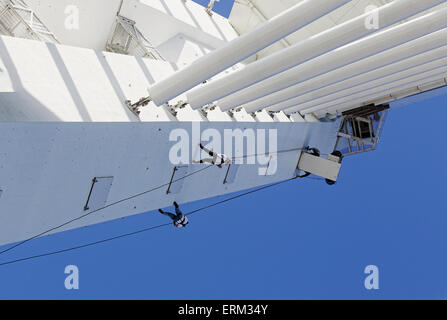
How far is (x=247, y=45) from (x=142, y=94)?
2609mm

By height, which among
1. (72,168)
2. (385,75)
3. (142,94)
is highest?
(385,75)

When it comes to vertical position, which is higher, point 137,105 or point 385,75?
point 385,75

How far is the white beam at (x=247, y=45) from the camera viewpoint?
5824mm

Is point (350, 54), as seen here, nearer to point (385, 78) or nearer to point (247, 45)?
A: point (247, 45)

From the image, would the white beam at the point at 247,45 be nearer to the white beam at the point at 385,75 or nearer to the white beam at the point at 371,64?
the white beam at the point at 371,64

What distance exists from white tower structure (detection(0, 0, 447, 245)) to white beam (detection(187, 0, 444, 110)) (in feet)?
0.06

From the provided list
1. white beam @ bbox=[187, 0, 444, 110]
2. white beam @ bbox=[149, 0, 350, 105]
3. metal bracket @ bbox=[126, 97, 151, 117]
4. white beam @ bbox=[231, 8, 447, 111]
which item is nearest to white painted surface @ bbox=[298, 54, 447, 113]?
white beam @ bbox=[231, 8, 447, 111]

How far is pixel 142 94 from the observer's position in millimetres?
7789

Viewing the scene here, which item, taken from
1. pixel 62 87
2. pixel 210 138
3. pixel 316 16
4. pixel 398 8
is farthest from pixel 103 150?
pixel 398 8

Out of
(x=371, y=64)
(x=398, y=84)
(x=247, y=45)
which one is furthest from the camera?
(x=398, y=84)

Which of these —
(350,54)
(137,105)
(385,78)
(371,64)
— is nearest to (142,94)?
(137,105)

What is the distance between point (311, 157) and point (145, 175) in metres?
9.60

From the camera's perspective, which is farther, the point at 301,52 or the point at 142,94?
the point at 142,94

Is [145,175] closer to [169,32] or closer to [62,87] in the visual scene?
[62,87]
